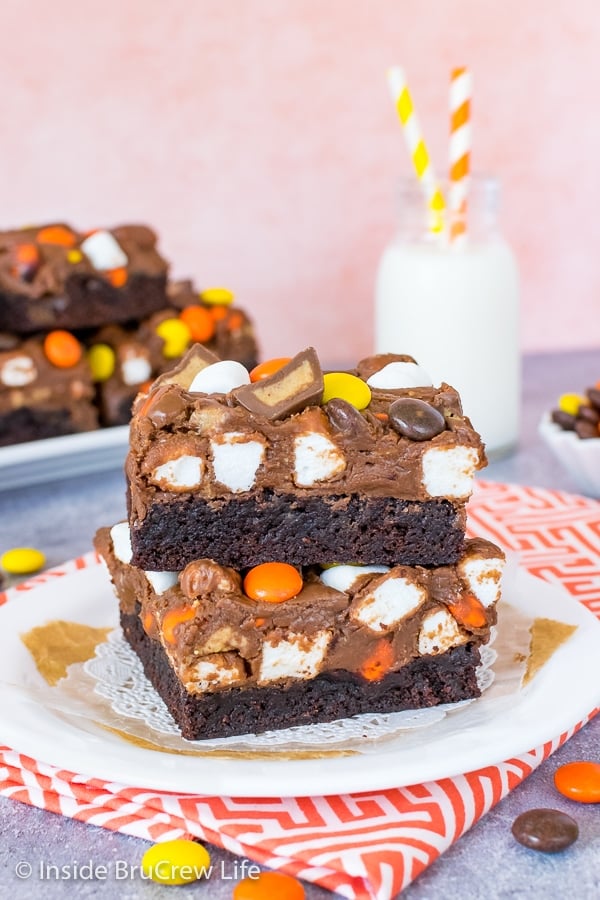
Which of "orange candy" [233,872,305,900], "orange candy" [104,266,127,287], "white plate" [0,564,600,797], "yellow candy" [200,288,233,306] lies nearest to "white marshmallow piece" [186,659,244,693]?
"white plate" [0,564,600,797]

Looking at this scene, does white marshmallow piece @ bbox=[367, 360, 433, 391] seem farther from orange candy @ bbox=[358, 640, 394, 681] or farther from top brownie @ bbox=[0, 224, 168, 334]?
top brownie @ bbox=[0, 224, 168, 334]

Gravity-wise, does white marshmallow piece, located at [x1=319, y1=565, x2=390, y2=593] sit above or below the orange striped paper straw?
below

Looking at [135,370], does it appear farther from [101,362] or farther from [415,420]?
[415,420]

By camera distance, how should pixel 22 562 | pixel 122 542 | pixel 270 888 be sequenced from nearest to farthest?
pixel 270 888, pixel 122 542, pixel 22 562

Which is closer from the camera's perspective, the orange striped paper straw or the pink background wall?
the orange striped paper straw

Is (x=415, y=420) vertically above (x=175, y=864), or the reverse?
(x=415, y=420)

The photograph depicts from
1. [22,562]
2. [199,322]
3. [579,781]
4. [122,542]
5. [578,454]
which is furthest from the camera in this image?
[199,322]

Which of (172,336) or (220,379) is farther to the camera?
(172,336)

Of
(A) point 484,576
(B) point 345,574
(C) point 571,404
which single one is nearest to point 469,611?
(A) point 484,576
